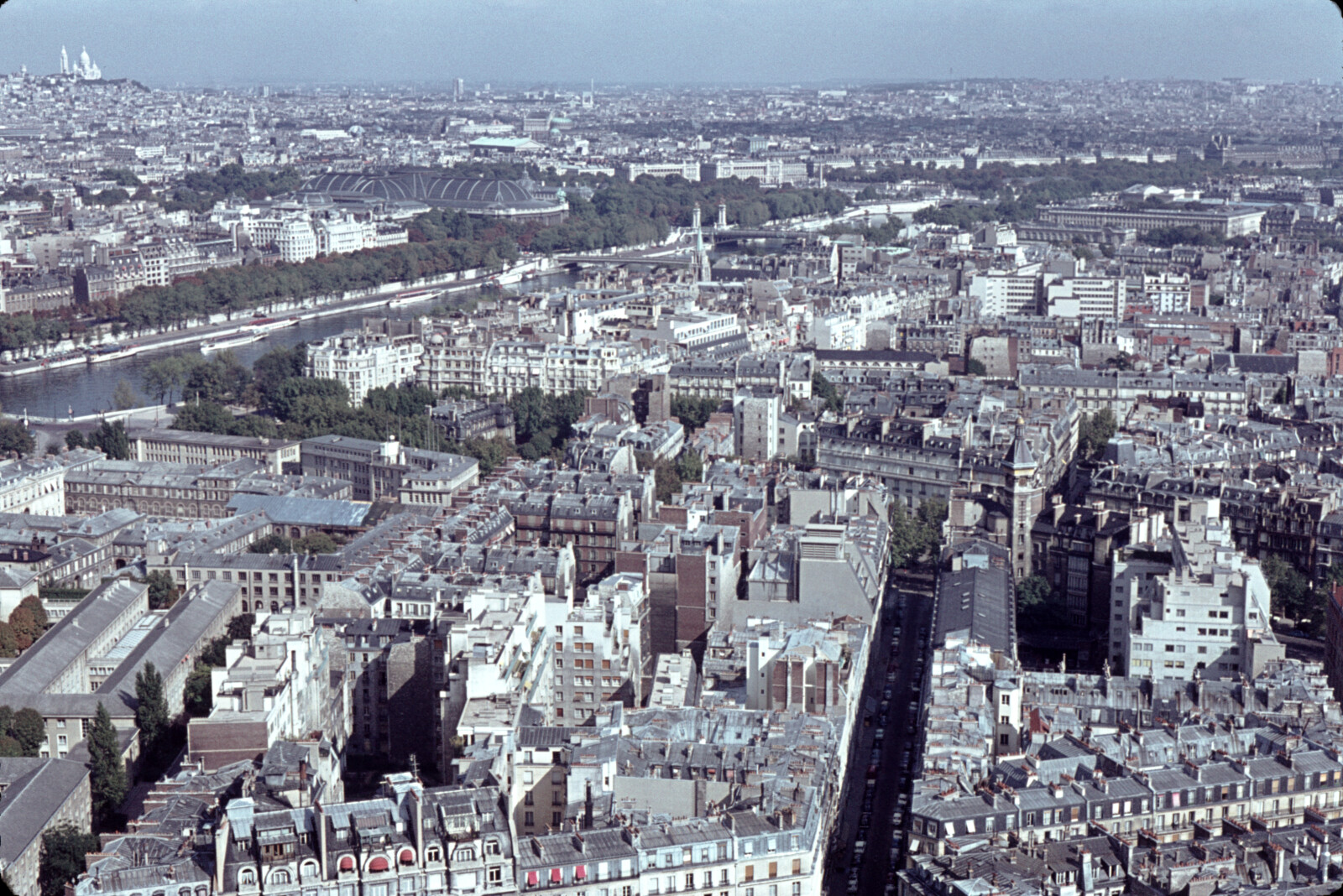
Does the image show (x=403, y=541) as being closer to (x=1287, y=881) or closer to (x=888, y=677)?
(x=888, y=677)

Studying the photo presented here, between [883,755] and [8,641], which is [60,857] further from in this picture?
[883,755]

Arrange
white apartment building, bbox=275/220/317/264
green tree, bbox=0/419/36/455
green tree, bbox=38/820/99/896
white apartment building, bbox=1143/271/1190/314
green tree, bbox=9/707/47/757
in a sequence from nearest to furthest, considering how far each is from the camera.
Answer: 1. green tree, bbox=38/820/99/896
2. green tree, bbox=9/707/47/757
3. green tree, bbox=0/419/36/455
4. white apartment building, bbox=1143/271/1190/314
5. white apartment building, bbox=275/220/317/264

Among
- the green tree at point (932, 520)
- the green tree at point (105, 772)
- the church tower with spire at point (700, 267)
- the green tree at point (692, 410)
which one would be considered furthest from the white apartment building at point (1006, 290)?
the green tree at point (105, 772)

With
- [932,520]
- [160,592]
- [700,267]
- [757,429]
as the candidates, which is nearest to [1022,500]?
[932,520]

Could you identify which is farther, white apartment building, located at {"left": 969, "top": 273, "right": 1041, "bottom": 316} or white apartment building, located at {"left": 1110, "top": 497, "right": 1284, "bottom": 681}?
white apartment building, located at {"left": 969, "top": 273, "right": 1041, "bottom": 316}

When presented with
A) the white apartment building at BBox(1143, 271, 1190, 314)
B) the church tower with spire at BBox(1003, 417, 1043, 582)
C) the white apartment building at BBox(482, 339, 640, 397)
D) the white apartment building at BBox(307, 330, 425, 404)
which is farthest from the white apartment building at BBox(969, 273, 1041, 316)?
the church tower with spire at BBox(1003, 417, 1043, 582)

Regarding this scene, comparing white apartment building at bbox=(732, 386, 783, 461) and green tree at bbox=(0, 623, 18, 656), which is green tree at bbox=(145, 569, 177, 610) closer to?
green tree at bbox=(0, 623, 18, 656)

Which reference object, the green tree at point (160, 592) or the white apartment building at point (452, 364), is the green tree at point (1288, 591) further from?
the white apartment building at point (452, 364)
